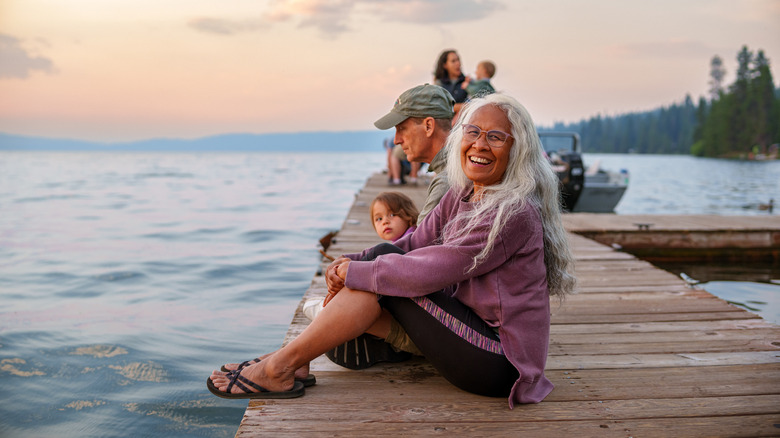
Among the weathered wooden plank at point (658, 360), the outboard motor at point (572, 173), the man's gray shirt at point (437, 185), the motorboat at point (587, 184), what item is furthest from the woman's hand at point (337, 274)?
the motorboat at point (587, 184)

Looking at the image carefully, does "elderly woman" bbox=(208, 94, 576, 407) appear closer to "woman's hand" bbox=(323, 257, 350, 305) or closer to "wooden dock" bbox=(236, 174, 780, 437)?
"woman's hand" bbox=(323, 257, 350, 305)

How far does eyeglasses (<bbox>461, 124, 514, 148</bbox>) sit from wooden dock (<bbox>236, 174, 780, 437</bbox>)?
0.99m

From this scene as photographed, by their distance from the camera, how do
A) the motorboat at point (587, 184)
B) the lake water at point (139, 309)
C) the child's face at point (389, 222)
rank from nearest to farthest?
1. the child's face at point (389, 222)
2. the lake water at point (139, 309)
3. the motorboat at point (587, 184)

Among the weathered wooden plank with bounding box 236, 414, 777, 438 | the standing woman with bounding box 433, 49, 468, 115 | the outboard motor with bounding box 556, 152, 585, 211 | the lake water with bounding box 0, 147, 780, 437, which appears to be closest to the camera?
the weathered wooden plank with bounding box 236, 414, 777, 438

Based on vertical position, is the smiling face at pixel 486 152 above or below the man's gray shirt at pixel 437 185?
above

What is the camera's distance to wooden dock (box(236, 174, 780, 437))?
2.12m

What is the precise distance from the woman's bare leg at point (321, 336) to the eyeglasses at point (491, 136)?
685 mm

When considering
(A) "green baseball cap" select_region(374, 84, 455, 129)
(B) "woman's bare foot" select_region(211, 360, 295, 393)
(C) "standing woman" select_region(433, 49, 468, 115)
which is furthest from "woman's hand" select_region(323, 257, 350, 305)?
(C) "standing woman" select_region(433, 49, 468, 115)

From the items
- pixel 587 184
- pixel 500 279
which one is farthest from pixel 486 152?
pixel 587 184

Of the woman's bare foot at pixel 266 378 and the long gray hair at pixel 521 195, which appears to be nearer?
the long gray hair at pixel 521 195

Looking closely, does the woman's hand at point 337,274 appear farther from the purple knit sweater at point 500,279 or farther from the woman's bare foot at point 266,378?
the woman's bare foot at point 266,378

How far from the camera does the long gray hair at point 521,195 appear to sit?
2092 mm

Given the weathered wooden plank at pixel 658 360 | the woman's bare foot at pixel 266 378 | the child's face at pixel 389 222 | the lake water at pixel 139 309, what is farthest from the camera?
the lake water at pixel 139 309

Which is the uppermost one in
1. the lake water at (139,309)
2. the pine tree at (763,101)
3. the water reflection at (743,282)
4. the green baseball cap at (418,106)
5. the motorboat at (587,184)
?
the pine tree at (763,101)
